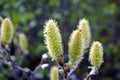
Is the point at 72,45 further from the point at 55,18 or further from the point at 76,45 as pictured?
the point at 55,18

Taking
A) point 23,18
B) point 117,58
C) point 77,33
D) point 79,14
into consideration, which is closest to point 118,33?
point 117,58

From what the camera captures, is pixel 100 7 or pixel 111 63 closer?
pixel 100 7

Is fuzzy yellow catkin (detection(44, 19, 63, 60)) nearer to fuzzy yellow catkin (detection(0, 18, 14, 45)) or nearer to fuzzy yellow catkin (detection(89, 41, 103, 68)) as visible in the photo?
fuzzy yellow catkin (detection(89, 41, 103, 68))

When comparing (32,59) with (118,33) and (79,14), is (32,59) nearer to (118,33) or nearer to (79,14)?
(79,14)

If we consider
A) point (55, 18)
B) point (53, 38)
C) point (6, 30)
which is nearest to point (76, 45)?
point (53, 38)

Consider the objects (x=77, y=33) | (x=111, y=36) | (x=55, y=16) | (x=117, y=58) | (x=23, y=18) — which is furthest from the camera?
(x=111, y=36)

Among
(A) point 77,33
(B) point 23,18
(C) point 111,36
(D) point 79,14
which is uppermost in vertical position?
(C) point 111,36
